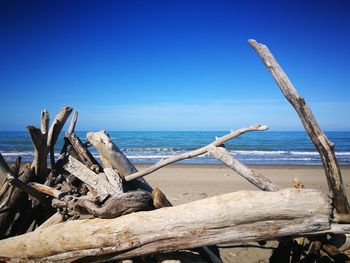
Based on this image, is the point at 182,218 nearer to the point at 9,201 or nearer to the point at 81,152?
the point at 81,152

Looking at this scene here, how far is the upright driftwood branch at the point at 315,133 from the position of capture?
2.36 metres

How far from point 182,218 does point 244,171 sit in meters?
0.86

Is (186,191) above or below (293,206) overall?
below

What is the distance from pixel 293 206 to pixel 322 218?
24 centimetres

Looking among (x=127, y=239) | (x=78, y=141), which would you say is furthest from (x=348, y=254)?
(x=78, y=141)

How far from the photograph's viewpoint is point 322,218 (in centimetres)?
204

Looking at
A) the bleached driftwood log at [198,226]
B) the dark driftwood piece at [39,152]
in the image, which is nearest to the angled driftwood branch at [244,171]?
the bleached driftwood log at [198,226]

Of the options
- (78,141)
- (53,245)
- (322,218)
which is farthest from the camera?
(78,141)

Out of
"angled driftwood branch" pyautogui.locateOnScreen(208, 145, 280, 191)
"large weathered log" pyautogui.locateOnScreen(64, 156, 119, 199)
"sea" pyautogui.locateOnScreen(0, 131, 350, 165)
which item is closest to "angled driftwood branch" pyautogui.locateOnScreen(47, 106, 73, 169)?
"large weathered log" pyautogui.locateOnScreen(64, 156, 119, 199)

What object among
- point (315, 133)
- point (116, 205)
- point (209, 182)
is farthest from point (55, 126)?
point (209, 182)

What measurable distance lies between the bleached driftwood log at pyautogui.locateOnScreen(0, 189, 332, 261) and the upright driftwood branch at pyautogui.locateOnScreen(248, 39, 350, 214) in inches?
17.1

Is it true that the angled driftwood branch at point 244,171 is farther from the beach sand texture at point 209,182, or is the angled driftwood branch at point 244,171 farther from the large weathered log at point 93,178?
the beach sand texture at point 209,182

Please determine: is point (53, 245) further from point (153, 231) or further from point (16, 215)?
point (16, 215)

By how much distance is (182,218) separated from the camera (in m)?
2.24
